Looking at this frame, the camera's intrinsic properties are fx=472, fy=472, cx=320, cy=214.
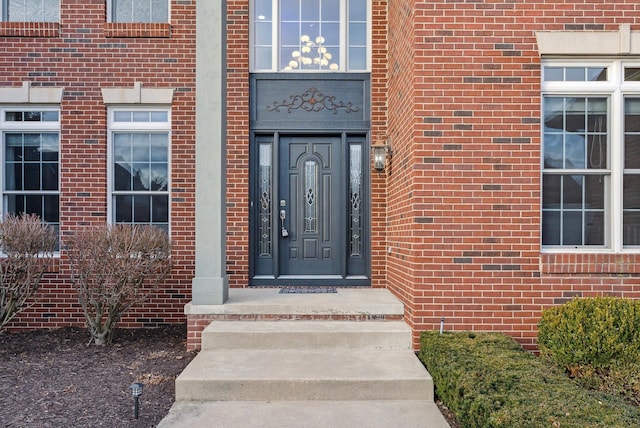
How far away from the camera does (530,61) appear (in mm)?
4539

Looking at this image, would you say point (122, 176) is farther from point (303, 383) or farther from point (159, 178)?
point (303, 383)

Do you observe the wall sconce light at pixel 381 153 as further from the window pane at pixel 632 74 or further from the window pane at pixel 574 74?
the window pane at pixel 632 74

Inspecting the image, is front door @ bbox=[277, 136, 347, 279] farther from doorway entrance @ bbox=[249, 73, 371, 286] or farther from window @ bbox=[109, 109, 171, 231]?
window @ bbox=[109, 109, 171, 231]

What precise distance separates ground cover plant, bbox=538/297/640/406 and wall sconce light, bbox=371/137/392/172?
2.91 meters

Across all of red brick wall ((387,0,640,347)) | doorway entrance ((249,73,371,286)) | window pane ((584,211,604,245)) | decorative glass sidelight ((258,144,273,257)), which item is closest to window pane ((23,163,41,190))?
doorway entrance ((249,73,371,286))

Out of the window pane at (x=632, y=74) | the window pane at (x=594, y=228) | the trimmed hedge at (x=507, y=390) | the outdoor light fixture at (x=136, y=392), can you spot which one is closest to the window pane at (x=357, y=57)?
the window pane at (x=632, y=74)

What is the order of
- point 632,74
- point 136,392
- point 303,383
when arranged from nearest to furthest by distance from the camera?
point 136,392 → point 303,383 → point 632,74

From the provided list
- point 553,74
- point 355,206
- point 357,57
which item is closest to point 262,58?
point 357,57

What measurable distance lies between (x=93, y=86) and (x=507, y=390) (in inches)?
234

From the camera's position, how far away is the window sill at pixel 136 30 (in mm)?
6172

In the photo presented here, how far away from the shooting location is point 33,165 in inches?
247

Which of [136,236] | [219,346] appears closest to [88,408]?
[219,346]

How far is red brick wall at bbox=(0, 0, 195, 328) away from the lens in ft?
20.2

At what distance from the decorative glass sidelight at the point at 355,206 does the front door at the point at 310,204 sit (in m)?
0.16
